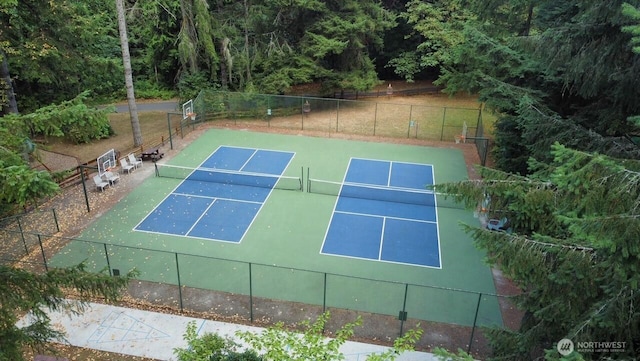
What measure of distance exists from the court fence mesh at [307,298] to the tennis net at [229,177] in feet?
19.2

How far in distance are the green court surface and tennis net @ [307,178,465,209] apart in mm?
527

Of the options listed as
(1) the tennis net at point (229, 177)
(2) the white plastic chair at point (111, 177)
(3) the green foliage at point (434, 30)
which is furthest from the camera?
(3) the green foliage at point (434, 30)

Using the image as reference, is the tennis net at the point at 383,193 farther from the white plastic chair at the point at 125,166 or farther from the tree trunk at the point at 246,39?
the tree trunk at the point at 246,39

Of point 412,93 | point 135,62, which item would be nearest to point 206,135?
point 135,62

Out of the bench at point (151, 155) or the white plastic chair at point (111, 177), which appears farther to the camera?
the bench at point (151, 155)

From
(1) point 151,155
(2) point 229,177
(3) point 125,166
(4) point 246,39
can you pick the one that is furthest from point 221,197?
(4) point 246,39

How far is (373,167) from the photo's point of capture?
2114cm

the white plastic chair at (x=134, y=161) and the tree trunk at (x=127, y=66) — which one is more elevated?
the tree trunk at (x=127, y=66)

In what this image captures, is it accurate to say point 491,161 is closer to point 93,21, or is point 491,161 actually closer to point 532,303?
point 532,303

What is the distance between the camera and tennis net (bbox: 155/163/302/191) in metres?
18.9

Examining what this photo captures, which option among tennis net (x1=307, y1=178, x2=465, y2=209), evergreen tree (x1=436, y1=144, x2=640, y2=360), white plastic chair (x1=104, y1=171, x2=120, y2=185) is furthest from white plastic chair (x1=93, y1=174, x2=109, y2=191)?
evergreen tree (x1=436, y1=144, x2=640, y2=360)

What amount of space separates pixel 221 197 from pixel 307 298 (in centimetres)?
694

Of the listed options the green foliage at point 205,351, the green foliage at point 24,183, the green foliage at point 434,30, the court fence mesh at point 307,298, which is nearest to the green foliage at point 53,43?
the court fence mesh at point 307,298

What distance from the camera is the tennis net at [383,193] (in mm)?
17859
